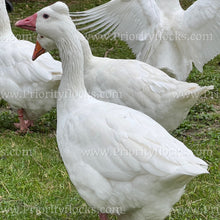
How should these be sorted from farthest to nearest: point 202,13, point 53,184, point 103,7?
point 103,7 < point 202,13 < point 53,184

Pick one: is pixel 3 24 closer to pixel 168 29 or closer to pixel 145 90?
pixel 168 29

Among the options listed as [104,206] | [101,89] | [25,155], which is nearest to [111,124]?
[104,206]

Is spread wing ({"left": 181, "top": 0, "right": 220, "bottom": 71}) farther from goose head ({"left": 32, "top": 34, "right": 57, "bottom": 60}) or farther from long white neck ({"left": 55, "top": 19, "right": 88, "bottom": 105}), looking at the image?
long white neck ({"left": 55, "top": 19, "right": 88, "bottom": 105})

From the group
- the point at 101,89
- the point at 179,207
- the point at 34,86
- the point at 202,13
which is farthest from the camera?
the point at 202,13

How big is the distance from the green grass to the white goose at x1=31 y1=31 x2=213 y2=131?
0.82 m

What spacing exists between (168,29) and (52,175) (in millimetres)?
2796

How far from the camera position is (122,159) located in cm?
341

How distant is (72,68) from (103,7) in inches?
126

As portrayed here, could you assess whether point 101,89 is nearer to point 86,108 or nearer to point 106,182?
point 86,108

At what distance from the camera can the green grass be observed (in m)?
4.32

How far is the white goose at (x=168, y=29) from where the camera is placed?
6.45 metres

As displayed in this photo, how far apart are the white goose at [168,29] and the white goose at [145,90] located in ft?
4.33

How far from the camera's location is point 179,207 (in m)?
4.48

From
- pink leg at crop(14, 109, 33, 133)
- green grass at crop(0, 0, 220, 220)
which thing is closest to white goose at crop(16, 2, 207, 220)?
green grass at crop(0, 0, 220, 220)
